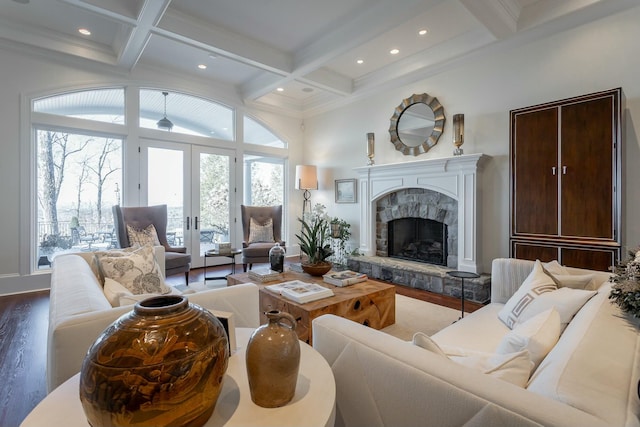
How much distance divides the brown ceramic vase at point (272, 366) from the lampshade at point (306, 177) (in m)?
5.33

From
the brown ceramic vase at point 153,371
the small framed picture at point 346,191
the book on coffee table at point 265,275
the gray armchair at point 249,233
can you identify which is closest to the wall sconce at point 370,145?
the small framed picture at point 346,191

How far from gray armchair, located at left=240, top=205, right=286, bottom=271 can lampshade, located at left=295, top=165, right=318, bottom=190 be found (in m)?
0.81

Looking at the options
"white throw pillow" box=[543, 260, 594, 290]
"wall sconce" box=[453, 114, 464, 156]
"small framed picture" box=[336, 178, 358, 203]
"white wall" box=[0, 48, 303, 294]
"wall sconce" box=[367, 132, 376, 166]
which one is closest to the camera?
"white throw pillow" box=[543, 260, 594, 290]

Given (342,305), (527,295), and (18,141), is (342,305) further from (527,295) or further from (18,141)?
(18,141)

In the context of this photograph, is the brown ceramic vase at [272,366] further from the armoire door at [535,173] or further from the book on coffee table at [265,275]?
the armoire door at [535,173]

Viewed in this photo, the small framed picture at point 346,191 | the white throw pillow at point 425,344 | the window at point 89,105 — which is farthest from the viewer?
the small framed picture at point 346,191

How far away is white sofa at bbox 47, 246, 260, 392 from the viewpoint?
1.09 m

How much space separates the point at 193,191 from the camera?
5.44 meters

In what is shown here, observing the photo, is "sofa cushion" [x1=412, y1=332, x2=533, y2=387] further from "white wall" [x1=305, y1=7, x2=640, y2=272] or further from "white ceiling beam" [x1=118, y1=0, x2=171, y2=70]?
"white ceiling beam" [x1=118, y1=0, x2=171, y2=70]

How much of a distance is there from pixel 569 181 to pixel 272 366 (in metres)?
3.42

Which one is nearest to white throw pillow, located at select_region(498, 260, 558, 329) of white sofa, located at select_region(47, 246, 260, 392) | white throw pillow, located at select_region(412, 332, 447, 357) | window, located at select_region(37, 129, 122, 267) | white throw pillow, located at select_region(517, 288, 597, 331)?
white throw pillow, located at select_region(517, 288, 597, 331)

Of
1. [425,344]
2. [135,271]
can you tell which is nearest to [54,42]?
[135,271]

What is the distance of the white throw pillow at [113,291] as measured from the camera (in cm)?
156

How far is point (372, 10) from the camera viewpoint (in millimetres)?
3365
